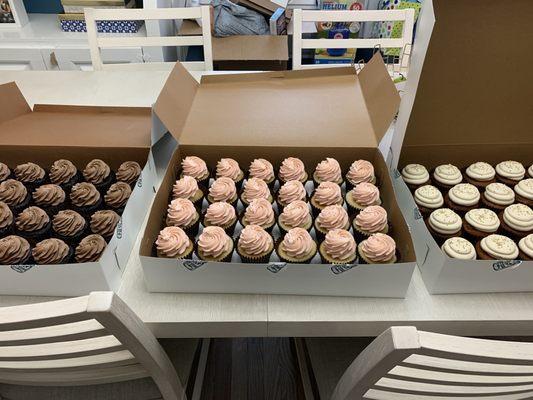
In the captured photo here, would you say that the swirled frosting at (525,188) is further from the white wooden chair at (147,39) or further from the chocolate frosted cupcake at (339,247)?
the white wooden chair at (147,39)

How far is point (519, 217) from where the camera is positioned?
106cm

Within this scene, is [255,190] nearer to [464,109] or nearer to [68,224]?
[68,224]

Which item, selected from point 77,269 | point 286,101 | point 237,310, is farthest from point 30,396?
point 286,101

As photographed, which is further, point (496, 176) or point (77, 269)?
point (496, 176)

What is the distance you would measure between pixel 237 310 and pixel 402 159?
0.66 meters

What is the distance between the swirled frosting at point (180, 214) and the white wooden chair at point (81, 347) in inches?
12.1

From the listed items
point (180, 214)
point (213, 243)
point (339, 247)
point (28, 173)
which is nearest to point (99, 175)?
point (28, 173)

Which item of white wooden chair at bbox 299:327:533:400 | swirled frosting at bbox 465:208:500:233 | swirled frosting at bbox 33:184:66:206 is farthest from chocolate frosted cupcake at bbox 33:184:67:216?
swirled frosting at bbox 465:208:500:233

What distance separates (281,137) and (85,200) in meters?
0.58

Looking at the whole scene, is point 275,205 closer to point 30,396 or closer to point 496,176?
point 496,176

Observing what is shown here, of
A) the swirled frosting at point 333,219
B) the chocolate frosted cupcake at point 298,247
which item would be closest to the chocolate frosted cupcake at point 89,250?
the chocolate frosted cupcake at point 298,247

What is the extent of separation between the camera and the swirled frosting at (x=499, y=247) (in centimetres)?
98

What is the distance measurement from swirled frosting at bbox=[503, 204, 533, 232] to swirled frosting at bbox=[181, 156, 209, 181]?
0.81 m

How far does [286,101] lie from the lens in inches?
57.1
